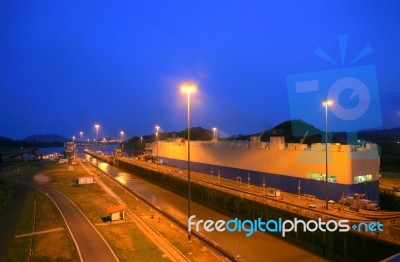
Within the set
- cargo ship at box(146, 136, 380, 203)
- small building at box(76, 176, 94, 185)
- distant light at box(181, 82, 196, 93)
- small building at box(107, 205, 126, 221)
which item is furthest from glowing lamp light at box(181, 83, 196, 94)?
small building at box(76, 176, 94, 185)

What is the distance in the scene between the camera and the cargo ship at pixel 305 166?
3591cm

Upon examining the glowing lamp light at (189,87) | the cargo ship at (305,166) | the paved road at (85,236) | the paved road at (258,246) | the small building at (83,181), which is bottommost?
the paved road at (258,246)

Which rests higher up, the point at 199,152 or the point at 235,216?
the point at 199,152

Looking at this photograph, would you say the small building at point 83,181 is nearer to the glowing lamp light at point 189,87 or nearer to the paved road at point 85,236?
the paved road at point 85,236

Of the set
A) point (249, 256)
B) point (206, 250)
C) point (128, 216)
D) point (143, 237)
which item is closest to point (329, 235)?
point (249, 256)

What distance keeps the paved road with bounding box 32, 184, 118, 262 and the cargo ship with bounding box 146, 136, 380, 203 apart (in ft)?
67.1

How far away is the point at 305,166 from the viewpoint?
4038cm

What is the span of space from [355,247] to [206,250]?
10951 mm

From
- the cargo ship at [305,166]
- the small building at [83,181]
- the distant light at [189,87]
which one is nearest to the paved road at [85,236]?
the distant light at [189,87]

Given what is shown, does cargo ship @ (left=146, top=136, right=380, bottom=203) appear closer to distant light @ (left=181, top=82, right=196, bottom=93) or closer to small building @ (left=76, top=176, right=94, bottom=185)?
distant light @ (left=181, top=82, right=196, bottom=93)

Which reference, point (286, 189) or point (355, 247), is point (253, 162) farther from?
point (355, 247)

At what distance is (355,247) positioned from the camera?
24.1m

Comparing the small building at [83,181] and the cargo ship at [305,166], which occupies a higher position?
the cargo ship at [305,166]

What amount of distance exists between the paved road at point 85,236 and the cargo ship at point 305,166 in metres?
20.4
